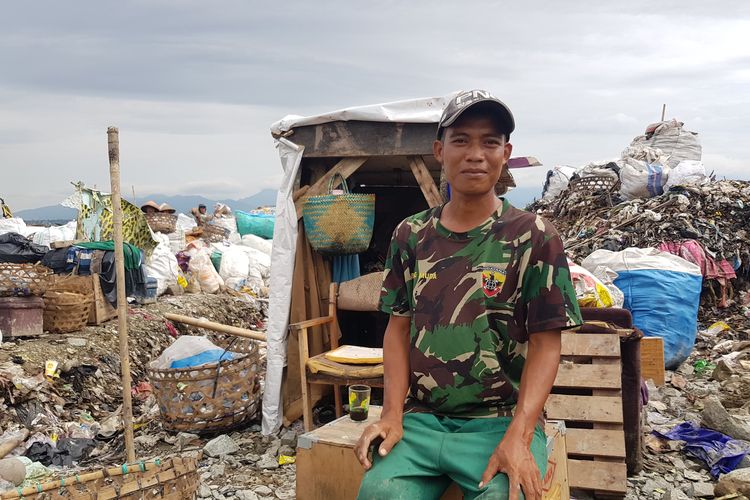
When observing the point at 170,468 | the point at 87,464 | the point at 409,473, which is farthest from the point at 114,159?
the point at 409,473

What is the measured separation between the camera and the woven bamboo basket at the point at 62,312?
7038mm

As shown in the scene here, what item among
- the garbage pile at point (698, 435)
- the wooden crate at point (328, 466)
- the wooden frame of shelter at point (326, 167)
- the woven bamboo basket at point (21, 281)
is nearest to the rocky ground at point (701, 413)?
the garbage pile at point (698, 435)

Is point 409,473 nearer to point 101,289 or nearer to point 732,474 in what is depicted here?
point 732,474

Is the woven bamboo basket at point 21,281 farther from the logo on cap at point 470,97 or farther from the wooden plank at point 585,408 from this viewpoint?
the logo on cap at point 470,97

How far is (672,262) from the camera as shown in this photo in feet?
23.7

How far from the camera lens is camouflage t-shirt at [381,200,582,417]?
2006mm

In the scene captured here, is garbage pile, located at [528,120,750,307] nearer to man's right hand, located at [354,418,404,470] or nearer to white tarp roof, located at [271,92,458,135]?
white tarp roof, located at [271,92,458,135]

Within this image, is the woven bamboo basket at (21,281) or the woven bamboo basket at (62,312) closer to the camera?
the woven bamboo basket at (21,281)

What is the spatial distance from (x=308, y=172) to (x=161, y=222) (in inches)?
323

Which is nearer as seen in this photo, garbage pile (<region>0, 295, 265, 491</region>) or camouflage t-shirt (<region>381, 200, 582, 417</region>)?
camouflage t-shirt (<region>381, 200, 582, 417</region>)

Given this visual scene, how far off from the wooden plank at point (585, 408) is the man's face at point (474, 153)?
91.7 inches

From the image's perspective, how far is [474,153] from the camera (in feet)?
6.74

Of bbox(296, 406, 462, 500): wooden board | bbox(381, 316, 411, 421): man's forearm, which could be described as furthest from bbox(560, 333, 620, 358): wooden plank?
bbox(381, 316, 411, 421): man's forearm

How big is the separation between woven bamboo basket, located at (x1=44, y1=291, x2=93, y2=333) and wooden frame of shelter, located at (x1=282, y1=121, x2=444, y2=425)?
326cm
